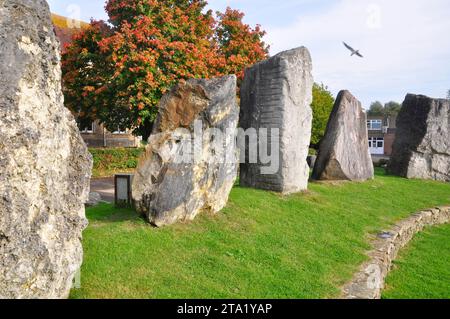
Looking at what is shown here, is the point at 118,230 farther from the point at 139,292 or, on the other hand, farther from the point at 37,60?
the point at 37,60

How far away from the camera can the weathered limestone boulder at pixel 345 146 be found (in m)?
13.3

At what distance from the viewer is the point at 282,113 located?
9.95m

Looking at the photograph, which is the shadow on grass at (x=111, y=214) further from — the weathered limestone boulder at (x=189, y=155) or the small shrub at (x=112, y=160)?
the small shrub at (x=112, y=160)

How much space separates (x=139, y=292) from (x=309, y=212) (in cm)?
511

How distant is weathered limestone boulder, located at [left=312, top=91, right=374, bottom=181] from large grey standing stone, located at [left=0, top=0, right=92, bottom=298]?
9827 mm

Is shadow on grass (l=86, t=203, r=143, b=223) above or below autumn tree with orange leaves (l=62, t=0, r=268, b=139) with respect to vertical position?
below

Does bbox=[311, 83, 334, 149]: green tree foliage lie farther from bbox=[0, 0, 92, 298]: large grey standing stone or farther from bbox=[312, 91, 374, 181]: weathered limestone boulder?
bbox=[0, 0, 92, 298]: large grey standing stone

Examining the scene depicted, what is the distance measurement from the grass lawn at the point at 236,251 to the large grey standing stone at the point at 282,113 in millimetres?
642

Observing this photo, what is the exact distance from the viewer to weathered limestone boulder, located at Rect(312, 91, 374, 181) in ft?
43.6

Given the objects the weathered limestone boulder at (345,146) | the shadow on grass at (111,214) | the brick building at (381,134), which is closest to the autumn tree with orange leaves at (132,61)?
the weathered limestone boulder at (345,146)

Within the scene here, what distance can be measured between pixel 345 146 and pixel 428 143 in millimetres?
5118

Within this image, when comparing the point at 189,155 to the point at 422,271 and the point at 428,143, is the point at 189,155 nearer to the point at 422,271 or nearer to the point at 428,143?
the point at 422,271

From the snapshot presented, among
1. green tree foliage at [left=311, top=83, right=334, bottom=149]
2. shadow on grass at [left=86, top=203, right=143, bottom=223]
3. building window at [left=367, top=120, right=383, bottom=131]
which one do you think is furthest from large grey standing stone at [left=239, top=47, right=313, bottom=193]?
building window at [left=367, top=120, right=383, bottom=131]
